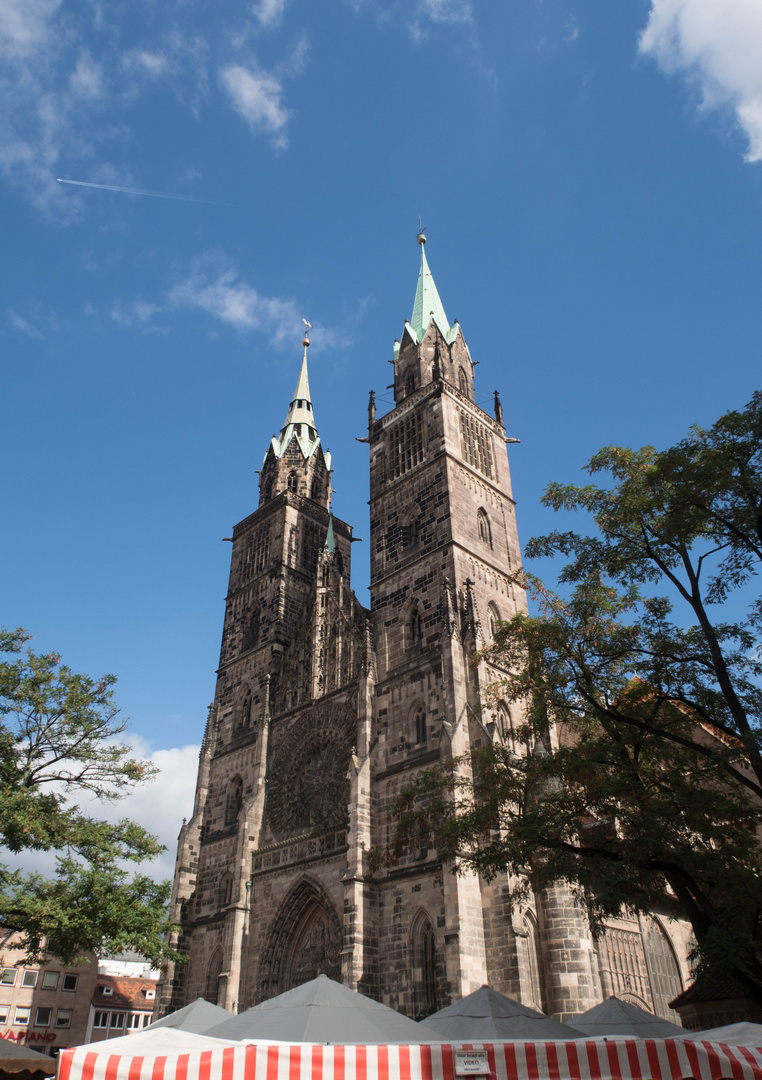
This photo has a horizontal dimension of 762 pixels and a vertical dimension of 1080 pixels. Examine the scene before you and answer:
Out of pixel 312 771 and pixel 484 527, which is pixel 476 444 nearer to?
pixel 484 527

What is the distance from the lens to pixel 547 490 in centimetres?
1602

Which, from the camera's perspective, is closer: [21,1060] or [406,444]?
[21,1060]

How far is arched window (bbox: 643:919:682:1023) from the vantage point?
2161 centimetres

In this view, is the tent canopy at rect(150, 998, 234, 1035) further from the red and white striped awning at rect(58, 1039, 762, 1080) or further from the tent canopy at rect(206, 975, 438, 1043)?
the red and white striped awning at rect(58, 1039, 762, 1080)

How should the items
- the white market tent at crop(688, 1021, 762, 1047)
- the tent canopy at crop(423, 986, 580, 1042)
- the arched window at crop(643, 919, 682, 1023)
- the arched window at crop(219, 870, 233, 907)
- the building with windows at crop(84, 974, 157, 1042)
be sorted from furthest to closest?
the building with windows at crop(84, 974, 157, 1042) → the arched window at crop(219, 870, 233, 907) → the arched window at crop(643, 919, 682, 1023) → the tent canopy at crop(423, 986, 580, 1042) → the white market tent at crop(688, 1021, 762, 1047)

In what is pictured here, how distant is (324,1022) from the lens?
9141mm

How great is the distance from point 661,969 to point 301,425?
105 ft

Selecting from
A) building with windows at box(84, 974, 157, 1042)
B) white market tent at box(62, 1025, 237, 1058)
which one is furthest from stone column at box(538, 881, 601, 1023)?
building with windows at box(84, 974, 157, 1042)

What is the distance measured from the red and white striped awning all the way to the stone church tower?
803 cm

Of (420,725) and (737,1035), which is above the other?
(420,725)

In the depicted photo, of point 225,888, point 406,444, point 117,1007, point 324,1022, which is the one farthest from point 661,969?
point 117,1007

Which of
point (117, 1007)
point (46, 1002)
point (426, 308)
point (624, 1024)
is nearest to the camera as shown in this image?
point (624, 1024)

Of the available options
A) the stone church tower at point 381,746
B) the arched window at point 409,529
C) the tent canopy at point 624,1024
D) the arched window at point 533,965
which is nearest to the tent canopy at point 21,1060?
the tent canopy at point 624,1024

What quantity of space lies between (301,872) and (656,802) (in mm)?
16824
